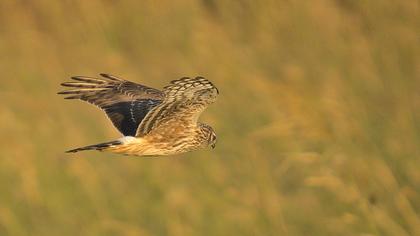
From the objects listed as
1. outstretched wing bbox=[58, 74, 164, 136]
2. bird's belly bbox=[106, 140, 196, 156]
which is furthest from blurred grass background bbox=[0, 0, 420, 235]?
bird's belly bbox=[106, 140, 196, 156]

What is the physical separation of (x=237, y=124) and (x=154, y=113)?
190 centimetres

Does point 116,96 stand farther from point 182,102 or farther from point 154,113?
point 182,102

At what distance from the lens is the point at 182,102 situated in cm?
622

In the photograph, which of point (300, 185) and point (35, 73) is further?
point (35, 73)

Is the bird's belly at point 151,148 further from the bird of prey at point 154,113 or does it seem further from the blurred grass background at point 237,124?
the blurred grass background at point 237,124

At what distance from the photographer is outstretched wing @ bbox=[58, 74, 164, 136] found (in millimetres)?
7023

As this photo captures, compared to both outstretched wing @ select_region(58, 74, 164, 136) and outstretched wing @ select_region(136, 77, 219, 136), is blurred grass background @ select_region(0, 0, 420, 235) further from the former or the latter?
outstretched wing @ select_region(136, 77, 219, 136)

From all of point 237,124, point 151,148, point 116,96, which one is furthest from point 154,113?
point 237,124

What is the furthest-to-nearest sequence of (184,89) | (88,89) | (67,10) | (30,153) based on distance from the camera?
(67,10), (30,153), (88,89), (184,89)

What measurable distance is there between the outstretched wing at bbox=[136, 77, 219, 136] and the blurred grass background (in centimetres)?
103

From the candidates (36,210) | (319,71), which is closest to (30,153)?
(36,210)

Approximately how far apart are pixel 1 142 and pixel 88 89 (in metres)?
1.74

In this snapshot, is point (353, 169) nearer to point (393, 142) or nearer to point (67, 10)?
point (393, 142)

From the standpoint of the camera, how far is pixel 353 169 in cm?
788
